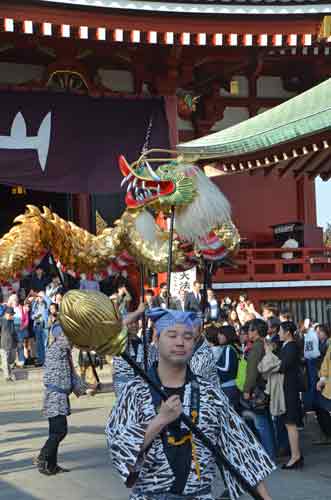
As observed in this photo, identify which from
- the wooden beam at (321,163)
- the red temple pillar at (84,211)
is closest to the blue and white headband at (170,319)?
the wooden beam at (321,163)

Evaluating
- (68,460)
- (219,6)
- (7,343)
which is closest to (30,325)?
(7,343)

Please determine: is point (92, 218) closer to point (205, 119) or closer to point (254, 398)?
point (205, 119)

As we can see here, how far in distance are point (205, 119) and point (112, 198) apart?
2.50 m

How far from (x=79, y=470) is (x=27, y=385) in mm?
5231

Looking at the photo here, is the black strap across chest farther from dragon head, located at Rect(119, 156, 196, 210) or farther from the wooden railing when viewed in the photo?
the wooden railing

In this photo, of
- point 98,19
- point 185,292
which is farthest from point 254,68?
point 185,292

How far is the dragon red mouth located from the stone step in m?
4.60

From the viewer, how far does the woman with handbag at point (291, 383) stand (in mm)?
8203

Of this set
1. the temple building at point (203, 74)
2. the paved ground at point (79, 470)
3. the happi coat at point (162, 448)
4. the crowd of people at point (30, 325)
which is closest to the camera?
the happi coat at point (162, 448)

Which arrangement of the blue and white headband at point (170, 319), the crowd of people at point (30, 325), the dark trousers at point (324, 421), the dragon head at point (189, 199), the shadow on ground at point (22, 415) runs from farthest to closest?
the crowd of people at point (30, 325) → the shadow on ground at point (22, 415) → the dark trousers at point (324, 421) → the dragon head at point (189, 199) → the blue and white headband at point (170, 319)

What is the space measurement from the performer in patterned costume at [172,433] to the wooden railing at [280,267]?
40.6ft

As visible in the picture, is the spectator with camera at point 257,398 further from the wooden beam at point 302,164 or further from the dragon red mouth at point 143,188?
the wooden beam at point 302,164

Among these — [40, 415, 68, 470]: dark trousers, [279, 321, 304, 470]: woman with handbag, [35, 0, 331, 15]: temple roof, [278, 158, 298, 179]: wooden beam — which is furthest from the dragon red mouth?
[35, 0, 331, 15]: temple roof

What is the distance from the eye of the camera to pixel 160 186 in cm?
838
